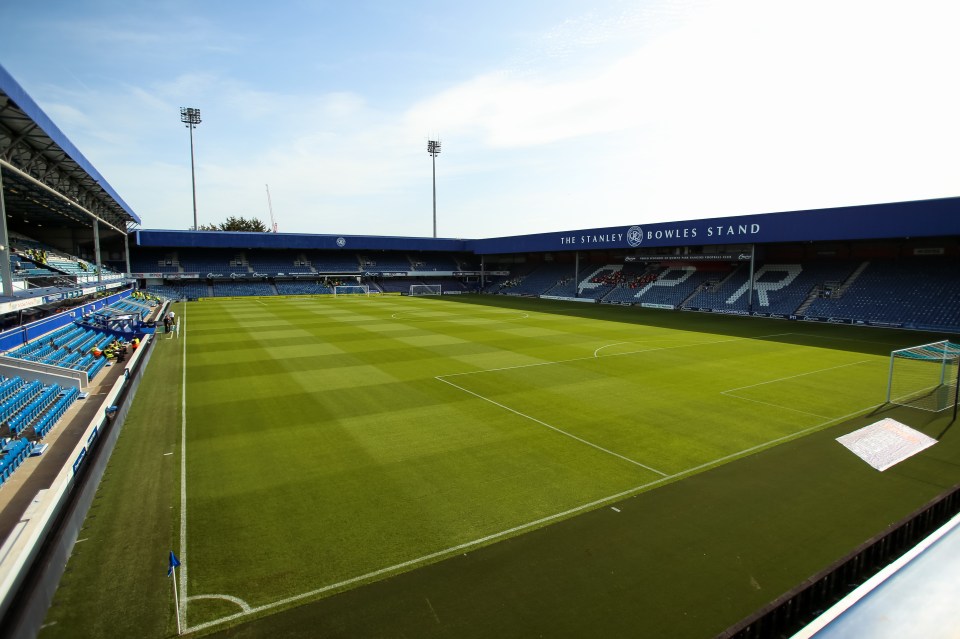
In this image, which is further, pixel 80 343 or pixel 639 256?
pixel 639 256

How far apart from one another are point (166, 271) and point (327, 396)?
52862 mm

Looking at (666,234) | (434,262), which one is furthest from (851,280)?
(434,262)

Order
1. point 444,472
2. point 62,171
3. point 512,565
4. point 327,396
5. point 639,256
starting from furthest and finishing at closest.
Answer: point 639,256, point 62,171, point 327,396, point 444,472, point 512,565

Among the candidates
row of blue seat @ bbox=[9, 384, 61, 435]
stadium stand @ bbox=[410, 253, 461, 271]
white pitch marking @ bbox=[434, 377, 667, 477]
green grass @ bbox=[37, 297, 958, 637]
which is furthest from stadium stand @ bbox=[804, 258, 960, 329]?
stadium stand @ bbox=[410, 253, 461, 271]

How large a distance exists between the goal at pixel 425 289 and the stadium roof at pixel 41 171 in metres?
33.7

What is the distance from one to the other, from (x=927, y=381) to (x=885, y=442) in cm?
820

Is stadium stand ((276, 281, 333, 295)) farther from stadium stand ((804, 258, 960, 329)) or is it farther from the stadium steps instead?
the stadium steps

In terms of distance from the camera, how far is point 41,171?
21531 mm

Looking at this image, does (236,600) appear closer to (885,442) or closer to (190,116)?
(885,442)

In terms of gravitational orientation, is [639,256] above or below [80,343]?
above

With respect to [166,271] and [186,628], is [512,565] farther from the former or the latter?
[166,271]

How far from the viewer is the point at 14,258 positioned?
24.9 metres

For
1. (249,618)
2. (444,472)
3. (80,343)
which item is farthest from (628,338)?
(80,343)

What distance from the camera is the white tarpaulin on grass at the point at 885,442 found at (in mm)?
10211
